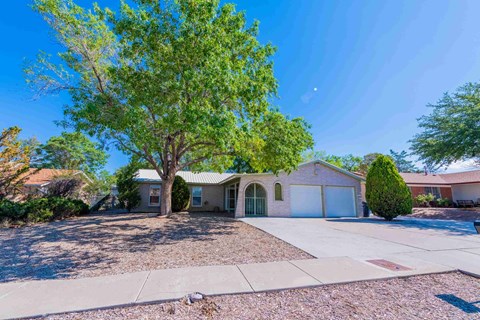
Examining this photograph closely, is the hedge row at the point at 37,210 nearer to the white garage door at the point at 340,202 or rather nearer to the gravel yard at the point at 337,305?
the gravel yard at the point at 337,305

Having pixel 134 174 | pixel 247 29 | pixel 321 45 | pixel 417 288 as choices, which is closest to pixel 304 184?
pixel 321 45

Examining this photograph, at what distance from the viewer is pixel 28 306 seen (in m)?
3.25

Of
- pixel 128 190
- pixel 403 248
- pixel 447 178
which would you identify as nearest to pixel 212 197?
pixel 128 190

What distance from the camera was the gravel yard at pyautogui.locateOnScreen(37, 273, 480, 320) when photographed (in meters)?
3.08

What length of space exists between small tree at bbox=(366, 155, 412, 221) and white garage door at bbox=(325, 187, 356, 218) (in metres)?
2.41

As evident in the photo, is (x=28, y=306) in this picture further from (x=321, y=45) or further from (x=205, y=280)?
(x=321, y=45)

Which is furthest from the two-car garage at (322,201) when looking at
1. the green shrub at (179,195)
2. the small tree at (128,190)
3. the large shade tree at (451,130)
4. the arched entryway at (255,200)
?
the small tree at (128,190)

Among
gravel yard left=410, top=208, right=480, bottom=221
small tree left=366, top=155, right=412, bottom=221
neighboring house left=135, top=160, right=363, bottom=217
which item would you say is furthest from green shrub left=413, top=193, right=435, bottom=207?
small tree left=366, top=155, right=412, bottom=221

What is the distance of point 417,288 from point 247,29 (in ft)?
36.9

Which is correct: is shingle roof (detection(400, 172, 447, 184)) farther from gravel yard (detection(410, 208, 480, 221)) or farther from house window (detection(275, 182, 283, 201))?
house window (detection(275, 182, 283, 201))

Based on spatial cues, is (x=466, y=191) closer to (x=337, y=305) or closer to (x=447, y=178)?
(x=447, y=178)

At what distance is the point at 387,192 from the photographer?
1360cm

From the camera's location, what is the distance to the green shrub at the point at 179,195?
58.6 feet

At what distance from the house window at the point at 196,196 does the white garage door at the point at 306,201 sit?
8.55m
